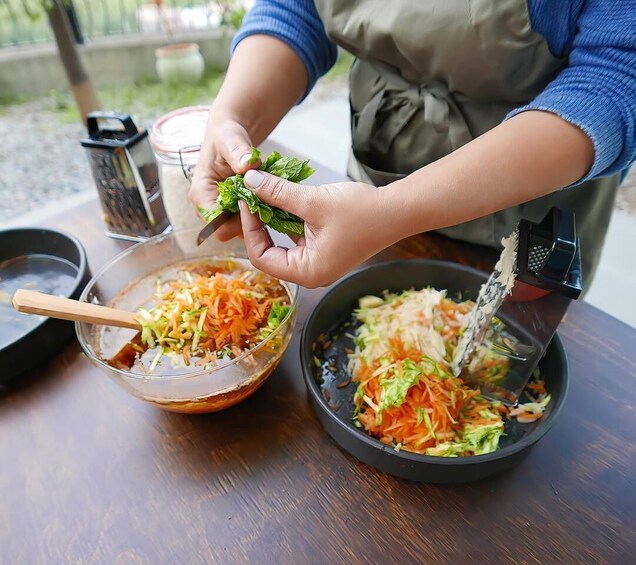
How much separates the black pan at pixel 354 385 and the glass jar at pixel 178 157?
0.42 m

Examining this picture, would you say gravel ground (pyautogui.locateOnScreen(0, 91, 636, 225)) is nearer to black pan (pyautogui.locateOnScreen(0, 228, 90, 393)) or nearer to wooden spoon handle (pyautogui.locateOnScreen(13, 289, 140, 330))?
black pan (pyautogui.locateOnScreen(0, 228, 90, 393))

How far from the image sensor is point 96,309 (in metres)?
0.91

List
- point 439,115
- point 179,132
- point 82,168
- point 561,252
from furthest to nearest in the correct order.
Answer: point 82,168 < point 179,132 < point 439,115 < point 561,252

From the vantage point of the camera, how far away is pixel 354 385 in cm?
97

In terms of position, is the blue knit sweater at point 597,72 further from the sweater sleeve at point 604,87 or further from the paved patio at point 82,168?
the paved patio at point 82,168

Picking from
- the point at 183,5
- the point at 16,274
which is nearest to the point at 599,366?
the point at 16,274

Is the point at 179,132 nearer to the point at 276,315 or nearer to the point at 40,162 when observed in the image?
the point at 276,315

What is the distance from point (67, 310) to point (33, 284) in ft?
1.31

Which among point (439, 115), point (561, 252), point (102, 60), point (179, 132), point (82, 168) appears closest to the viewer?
point (561, 252)

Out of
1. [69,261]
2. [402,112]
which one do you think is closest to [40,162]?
[69,261]

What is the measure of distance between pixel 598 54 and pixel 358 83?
2.00 feet

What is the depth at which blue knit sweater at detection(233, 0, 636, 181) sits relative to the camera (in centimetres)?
80

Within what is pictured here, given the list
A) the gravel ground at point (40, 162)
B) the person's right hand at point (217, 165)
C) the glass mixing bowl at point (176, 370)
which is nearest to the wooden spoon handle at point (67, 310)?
the glass mixing bowl at point (176, 370)

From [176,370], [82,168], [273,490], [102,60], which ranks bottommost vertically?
[82,168]
